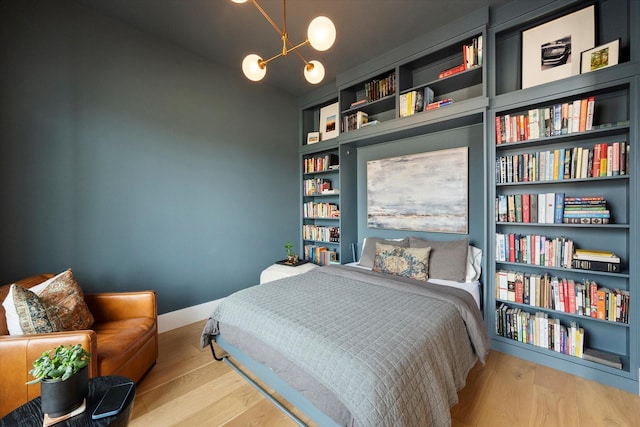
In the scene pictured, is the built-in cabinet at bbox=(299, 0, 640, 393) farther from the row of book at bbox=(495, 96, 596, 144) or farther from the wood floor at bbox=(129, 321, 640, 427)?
the wood floor at bbox=(129, 321, 640, 427)

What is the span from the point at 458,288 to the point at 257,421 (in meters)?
1.73

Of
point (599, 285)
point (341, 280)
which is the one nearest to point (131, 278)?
point (341, 280)

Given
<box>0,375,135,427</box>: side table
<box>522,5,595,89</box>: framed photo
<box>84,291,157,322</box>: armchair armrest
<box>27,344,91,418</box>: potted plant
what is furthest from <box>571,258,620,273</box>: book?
<box>84,291,157,322</box>: armchair armrest

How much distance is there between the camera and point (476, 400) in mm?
1641

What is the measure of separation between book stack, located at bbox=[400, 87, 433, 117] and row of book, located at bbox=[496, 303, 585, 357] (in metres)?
2.05

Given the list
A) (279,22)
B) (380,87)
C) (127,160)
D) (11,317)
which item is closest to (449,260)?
(380,87)

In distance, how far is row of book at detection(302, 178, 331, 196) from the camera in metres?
3.69

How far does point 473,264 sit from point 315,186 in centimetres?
228

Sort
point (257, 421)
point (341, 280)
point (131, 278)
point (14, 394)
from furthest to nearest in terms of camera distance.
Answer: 1. point (131, 278)
2. point (341, 280)
3. point (257, 421)
4. point (14, 394)

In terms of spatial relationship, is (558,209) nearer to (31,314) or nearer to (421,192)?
(421,192)

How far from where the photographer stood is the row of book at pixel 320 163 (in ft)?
11.7

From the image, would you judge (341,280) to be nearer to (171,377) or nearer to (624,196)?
(171,377)

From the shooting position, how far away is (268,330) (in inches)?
60.6

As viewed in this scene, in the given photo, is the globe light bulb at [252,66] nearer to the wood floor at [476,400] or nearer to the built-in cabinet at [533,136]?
the built-in cabinet at [533,136]
